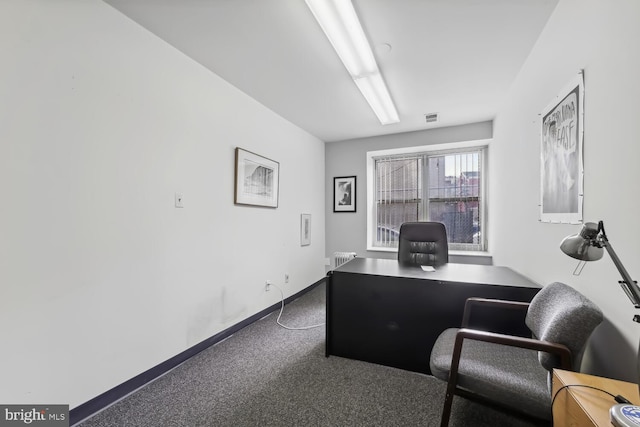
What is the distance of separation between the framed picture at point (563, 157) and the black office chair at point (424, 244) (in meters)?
1.00

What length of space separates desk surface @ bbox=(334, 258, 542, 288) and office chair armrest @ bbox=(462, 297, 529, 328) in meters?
0.15

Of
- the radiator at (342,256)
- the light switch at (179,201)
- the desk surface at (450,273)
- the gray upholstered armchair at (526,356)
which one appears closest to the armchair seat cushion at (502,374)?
the gray upholstered armchair at (526,356)

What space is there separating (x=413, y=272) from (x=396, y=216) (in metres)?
2.36

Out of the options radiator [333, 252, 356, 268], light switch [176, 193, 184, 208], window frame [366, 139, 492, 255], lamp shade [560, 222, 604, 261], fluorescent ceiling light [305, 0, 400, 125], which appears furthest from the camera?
radiator [333, 252, 356, 268]

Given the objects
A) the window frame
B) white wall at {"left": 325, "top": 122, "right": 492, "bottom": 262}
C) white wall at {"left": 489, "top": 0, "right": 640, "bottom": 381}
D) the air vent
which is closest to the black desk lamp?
white wall at {"left": 489, "top": 0, "right": 640, "bottom": 381}

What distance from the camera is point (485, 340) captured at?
1236mm

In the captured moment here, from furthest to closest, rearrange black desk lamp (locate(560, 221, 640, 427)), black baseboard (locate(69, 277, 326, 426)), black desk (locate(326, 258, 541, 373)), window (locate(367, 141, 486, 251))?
window (locate(367, 141, 486, 251)) → black desk (locate(326, 258, 541, 373)) → black baseboard (locate(69, 277, 326, 426)) → black desk lamp (locate(560, 221, 640, 427))

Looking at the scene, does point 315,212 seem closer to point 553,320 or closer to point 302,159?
point 302,159

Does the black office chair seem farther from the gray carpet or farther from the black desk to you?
the gray carpet

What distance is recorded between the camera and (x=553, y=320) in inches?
46.6

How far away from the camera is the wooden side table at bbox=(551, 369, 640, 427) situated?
729 mm

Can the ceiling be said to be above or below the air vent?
above

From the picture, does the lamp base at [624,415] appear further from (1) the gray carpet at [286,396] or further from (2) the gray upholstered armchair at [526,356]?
(1) the gray carpet at [286,396]

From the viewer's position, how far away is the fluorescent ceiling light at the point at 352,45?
1.60 meters
